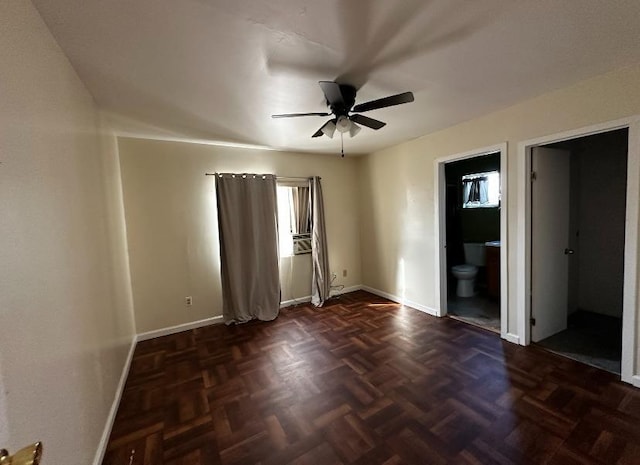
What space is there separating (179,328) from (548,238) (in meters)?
4.16

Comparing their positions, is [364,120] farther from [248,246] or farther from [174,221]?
[174,221]

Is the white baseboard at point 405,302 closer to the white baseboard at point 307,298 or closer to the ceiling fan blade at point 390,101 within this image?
the white baseboard at point 307,298

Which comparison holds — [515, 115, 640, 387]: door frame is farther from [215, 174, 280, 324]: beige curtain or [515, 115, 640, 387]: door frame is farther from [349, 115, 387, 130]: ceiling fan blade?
[215, 174, 280, 324]: beige curtain

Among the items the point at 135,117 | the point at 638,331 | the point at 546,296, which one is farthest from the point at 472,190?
the point at 135,117

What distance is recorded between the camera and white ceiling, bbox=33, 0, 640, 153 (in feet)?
4.04

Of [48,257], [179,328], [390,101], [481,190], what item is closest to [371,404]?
[48,257]

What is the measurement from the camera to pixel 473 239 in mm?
4504

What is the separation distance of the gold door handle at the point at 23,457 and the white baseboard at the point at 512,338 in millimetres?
3277

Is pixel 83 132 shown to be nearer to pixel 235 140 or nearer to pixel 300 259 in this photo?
pixel 235 140

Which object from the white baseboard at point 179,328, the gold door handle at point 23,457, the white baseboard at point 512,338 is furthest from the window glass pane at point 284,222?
the gold door handle at point 23,457

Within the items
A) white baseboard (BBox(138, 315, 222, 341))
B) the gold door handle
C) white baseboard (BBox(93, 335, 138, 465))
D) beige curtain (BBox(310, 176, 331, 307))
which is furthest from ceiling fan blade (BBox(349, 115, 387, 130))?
white baseboard (BBox(138, 315, 222, 341))

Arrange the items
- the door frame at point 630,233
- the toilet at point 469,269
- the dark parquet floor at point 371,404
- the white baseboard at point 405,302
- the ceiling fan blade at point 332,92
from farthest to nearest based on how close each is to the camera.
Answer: the toilet at point 469,269
the white baseboard at point 405,302
the door frame at point 630,233
the ceiling fan blade at point 332,92
the dark parquet floor at point 371,404

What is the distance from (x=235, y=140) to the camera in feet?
10.4

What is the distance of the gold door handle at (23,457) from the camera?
0.49 metres
